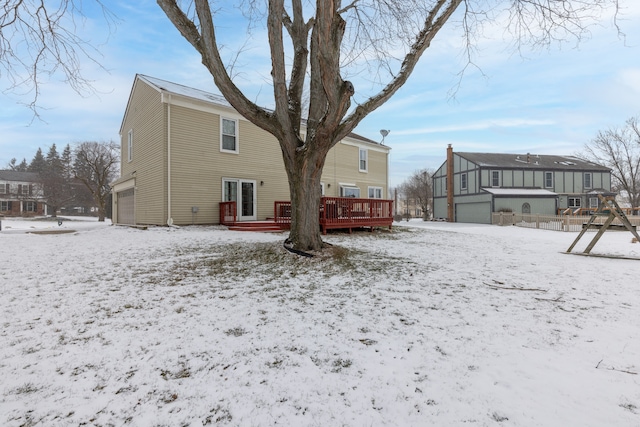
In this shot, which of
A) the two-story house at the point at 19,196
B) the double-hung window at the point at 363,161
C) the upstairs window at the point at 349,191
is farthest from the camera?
the two-story house at the point at 19,196

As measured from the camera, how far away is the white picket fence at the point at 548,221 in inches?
611

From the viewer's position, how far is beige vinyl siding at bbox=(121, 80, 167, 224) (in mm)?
11266

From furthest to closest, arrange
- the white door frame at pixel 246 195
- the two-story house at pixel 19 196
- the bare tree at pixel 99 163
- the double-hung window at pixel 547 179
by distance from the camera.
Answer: the two-story house at pixel 19 196
the bare tree at pixel 99 163
the double-hung window at pixel 547 179
the white door frame at pixel 246 195

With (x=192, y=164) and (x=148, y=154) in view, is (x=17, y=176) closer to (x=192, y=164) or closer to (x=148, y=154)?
(x=148, y=154)

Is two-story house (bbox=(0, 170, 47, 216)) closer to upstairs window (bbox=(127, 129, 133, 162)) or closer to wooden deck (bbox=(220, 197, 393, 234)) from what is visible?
upstairs window (bbox=(127, 129, 133, 162))

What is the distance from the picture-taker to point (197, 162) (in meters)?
11.9

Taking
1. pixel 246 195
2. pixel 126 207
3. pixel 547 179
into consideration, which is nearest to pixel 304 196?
pixel 246 195

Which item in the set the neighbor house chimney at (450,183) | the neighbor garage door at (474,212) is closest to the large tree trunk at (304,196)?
the neighbor garage door at (474,212)

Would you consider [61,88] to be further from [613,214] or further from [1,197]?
[1,197]

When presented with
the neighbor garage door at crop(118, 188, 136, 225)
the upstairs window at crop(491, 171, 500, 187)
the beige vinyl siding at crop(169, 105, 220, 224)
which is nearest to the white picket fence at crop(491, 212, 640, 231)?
the upstairs window at crop(491, 171, 500, 187)

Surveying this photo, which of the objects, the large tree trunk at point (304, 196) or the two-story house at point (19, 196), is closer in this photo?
the large tree trunk at point (304, 196)

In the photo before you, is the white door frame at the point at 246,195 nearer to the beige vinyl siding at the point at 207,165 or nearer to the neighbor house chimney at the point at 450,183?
the beige vinyl siding at the point at 207,165

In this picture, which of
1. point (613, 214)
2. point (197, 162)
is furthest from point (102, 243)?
point (613, 214)

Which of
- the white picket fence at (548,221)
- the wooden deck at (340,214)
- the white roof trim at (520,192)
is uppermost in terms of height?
the white roof trim at (520,192)
